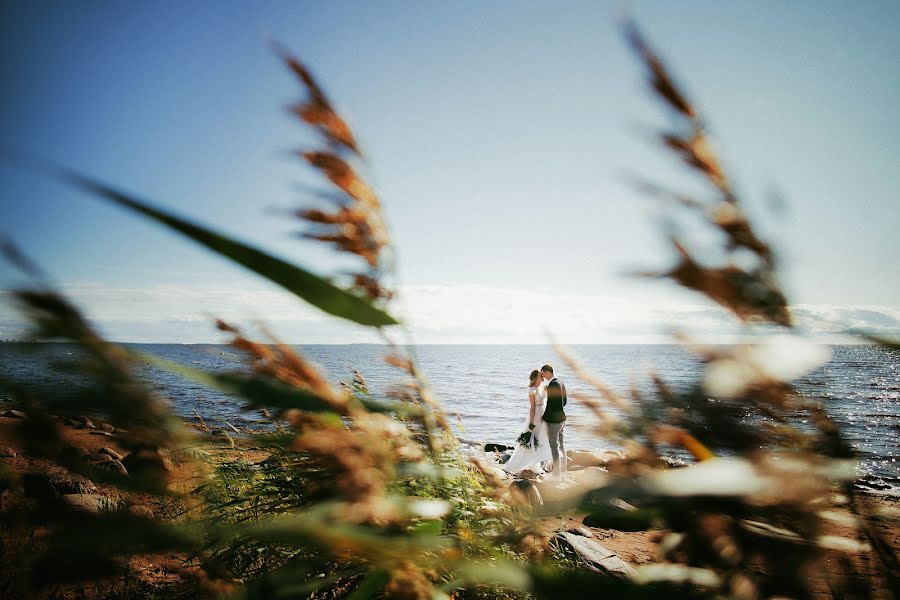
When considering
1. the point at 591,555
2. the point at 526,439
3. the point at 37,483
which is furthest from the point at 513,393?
the point at 37,483

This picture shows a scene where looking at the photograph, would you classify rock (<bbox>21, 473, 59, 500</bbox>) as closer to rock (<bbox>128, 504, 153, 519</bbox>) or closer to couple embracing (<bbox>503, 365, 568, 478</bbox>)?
rock (<bbox>128, 504, 153, 519</bbox>)

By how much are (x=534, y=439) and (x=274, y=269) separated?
10.8 meters

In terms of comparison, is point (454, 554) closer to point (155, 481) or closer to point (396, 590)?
point (396, 590)

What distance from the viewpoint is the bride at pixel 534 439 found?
9961mm

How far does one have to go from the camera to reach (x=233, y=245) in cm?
48

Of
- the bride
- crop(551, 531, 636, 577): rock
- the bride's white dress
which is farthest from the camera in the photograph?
the bride's white dress

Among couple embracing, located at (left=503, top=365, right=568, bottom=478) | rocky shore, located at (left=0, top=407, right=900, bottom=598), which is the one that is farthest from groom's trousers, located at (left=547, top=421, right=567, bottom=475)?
rocky shore, located at (left=0, top=407, right=900, bottom=598)

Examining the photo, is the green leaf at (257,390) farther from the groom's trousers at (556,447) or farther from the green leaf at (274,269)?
the groom's trousers at (556,447)

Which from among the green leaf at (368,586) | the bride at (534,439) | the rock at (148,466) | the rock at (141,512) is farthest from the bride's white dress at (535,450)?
the rock at (148,466)

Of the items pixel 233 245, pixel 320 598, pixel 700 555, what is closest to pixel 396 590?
pixel 700 555

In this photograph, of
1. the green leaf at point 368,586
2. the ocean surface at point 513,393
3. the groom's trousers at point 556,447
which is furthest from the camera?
the groom's trousers at point 556,447

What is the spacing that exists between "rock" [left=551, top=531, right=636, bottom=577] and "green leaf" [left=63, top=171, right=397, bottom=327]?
4.68 meters

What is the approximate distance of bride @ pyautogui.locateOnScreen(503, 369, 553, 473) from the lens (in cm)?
996

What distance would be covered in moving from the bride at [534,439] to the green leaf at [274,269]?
9645 mm
